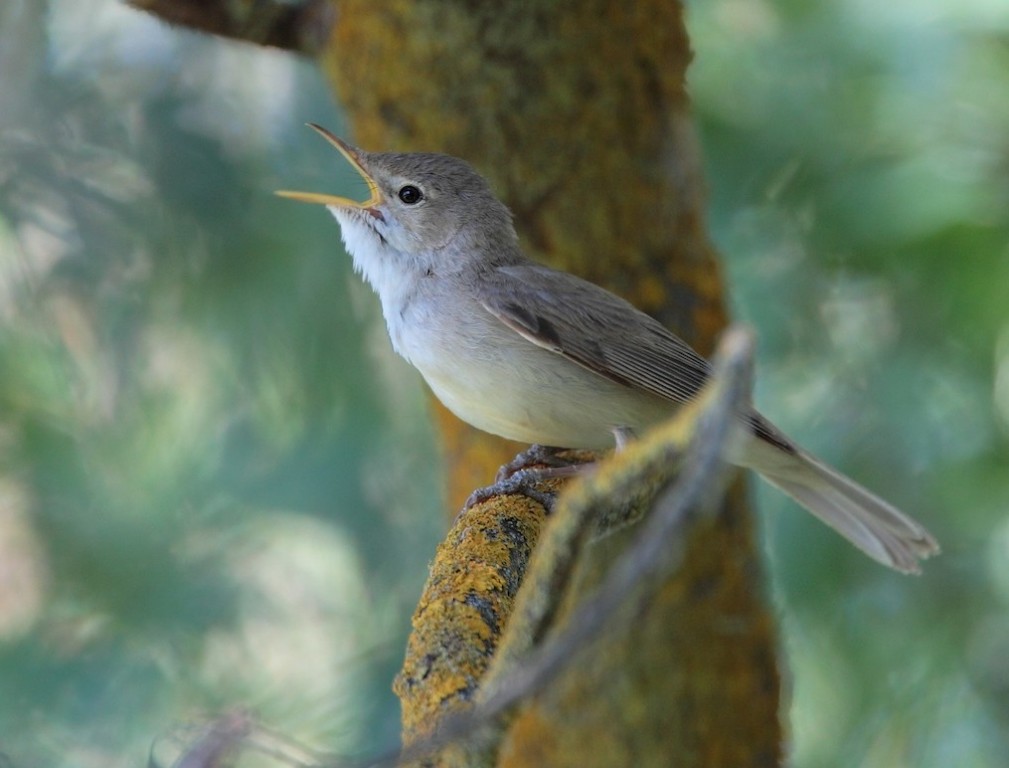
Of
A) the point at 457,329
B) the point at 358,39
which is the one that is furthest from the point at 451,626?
the point at 358,39

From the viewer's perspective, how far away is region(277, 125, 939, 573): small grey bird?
331cm

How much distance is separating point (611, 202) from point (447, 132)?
0.59 meters

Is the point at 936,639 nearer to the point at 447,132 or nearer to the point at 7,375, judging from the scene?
the point at 447,132

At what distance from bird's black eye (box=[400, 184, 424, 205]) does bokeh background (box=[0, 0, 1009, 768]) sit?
79 cm

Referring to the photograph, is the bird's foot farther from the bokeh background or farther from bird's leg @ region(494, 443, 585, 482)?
the bokeh background

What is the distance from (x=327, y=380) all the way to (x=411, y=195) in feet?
3.21

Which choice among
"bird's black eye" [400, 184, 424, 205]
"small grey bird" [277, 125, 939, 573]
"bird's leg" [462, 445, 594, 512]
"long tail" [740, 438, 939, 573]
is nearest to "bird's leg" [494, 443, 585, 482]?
"bird's leg" [462, 445, 594, 512]

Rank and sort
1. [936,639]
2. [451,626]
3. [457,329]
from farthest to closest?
[936,639] < [457,329] < [451,626]

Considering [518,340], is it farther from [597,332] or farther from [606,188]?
[606,188]

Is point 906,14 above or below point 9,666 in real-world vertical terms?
above

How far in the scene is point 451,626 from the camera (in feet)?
7.13

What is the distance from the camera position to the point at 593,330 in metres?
3.48

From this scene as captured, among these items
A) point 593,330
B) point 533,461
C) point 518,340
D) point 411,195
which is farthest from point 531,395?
point 411,195

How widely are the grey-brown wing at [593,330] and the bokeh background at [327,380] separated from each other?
857 mm
